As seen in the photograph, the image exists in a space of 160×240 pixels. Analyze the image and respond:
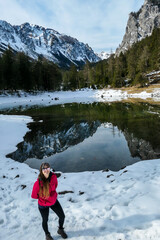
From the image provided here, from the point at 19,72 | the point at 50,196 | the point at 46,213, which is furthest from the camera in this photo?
the point at 19,72

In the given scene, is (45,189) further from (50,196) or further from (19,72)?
(19,72)

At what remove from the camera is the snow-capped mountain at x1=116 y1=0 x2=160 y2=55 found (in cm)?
15962

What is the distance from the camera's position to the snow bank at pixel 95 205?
165 inches

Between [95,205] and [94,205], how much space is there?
38 mm

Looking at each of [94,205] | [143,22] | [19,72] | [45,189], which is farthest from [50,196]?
[143,22]

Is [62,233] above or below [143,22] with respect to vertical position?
below

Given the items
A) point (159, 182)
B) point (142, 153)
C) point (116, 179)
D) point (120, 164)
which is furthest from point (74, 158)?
point (159, 182)

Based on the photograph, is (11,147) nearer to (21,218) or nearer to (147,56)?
(21,218)

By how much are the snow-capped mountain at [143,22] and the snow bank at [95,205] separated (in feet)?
562

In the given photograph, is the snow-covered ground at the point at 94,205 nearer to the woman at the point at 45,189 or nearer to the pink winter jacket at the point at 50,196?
the woman at the point at 45,189

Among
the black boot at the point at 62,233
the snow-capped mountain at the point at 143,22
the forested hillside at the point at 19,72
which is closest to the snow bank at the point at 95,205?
the black boot at the point at 62,233

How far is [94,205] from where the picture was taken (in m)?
5.50

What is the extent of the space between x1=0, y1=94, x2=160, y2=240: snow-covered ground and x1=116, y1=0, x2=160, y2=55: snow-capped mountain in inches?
6737

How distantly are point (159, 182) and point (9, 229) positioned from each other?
595cm
